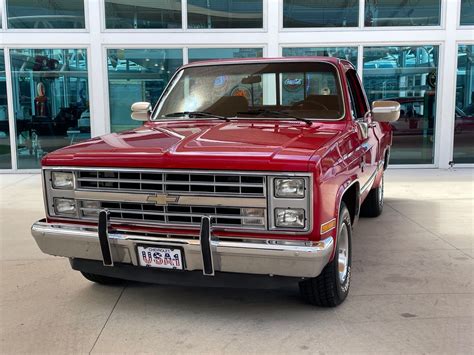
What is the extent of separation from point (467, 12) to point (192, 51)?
225 inches

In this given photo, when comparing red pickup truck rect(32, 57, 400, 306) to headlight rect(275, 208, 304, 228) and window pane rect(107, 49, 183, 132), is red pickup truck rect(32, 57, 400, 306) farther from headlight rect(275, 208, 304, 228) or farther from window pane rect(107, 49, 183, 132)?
window pane rect(107, 49, 183, 132)

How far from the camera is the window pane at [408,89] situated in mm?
10555

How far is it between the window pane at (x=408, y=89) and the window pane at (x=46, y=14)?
19.9 feet

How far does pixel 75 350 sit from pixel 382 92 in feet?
30.1

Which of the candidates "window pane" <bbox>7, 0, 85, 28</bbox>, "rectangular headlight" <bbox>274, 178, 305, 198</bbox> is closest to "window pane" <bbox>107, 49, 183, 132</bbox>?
"window pane" <bbox>7, 0, 85, 28</bbox>

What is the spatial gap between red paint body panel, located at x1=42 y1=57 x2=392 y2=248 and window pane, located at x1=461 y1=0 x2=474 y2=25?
745 centimetres

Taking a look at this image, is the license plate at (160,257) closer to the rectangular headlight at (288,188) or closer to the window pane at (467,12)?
the rectangular headlight at (288,188)

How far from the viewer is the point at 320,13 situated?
1050 cm

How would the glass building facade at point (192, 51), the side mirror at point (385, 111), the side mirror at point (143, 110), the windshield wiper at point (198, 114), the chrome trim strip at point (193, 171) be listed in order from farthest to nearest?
A: the glass building facade at point (192, 51) → the side mirror at point (143, 110) → the side mirror at point (385, 111) → the windshield wiper at point (198, 114) → the chrome trim strip at point (193, 171)

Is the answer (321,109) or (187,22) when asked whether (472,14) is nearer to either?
(187,22)

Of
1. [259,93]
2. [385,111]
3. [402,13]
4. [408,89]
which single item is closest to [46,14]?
[402,13]

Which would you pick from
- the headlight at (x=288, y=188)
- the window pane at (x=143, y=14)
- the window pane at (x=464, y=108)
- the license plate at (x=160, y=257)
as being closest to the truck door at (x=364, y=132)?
the headlight at (x=288, y=188)

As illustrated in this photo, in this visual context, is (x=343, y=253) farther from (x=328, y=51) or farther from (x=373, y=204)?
(x=328, y=51)

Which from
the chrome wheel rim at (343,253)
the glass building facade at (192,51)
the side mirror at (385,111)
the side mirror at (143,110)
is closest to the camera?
the chrome wheel rim at (343,253)
